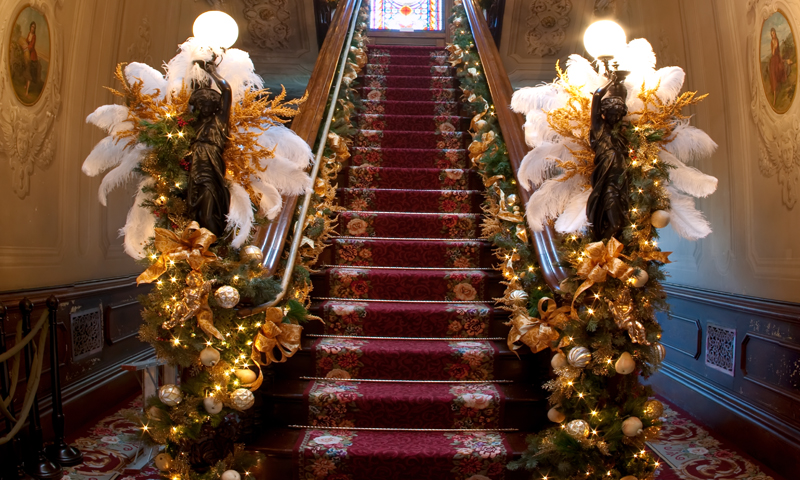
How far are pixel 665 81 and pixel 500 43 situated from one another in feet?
17.8

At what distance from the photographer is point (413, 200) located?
176 inches

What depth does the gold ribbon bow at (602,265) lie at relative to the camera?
91.3 inches

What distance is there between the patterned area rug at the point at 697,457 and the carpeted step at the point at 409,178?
2.28 m

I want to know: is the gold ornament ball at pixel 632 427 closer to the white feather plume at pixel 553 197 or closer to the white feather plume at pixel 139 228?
the white feather plume at pixel 553 197

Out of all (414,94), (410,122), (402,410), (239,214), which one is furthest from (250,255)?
(414,94)

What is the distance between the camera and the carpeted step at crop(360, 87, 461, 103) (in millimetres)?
6117

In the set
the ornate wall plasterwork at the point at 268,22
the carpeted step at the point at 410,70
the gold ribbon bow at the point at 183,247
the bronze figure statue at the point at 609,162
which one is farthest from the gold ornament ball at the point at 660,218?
the ornate wall plasterwork at the point at 268,22

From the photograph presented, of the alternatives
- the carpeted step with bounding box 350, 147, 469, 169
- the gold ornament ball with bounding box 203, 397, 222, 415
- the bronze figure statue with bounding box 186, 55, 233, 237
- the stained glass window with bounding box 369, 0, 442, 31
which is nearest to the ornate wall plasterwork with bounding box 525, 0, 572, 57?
the stained glass window with bounding box 369, 0, 442, 31

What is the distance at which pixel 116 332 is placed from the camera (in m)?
4.59

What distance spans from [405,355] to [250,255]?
1098mm

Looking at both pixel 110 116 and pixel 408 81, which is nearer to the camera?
pixel 110 116

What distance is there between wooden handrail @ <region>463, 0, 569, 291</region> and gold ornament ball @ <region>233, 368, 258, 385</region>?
1.36m

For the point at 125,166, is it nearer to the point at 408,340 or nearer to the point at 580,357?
the point at 408,340

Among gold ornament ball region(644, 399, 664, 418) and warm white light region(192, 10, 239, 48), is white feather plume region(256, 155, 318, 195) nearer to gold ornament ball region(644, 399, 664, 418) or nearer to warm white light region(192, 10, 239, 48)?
warm white light region(192, 10, 239, 48)
